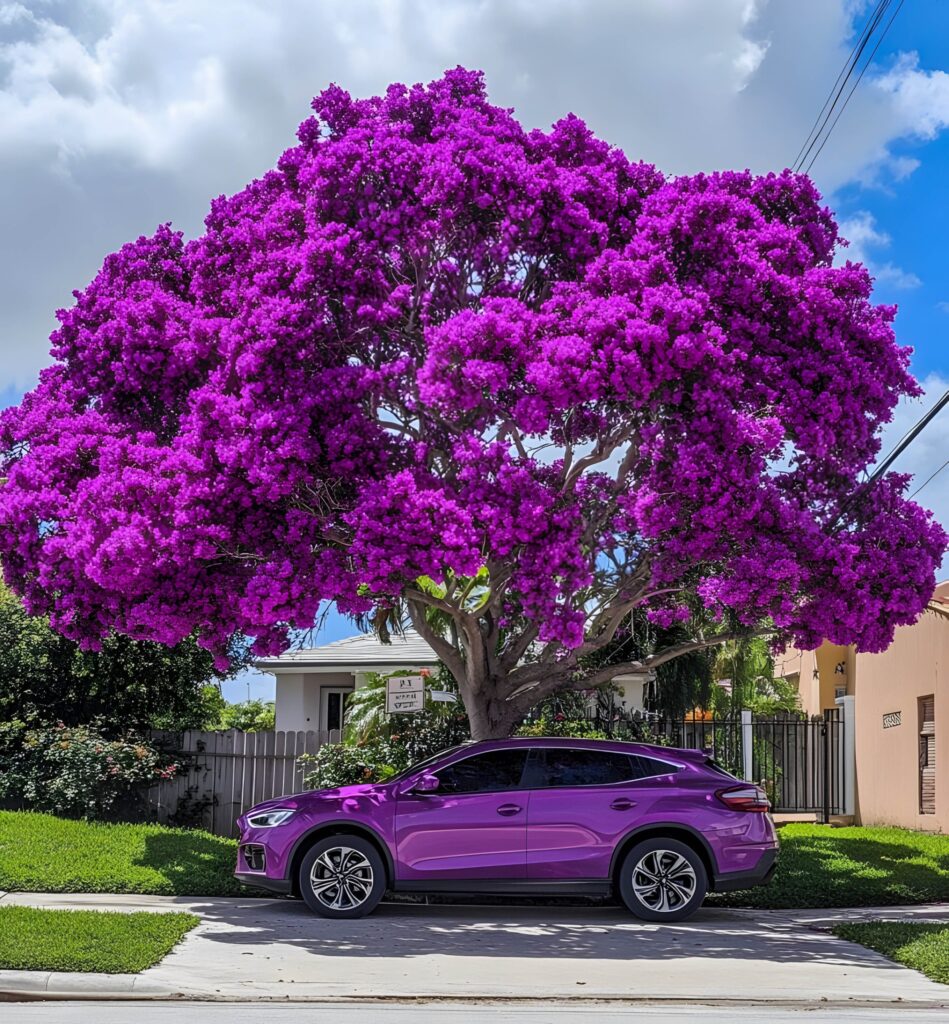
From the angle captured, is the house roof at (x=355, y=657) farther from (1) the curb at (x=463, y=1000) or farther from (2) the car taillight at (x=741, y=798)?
(1) the curb at (x=463, y=1000)

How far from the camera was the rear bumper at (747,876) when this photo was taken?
13.1 meters

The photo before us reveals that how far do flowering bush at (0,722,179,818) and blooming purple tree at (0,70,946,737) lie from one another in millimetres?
4183

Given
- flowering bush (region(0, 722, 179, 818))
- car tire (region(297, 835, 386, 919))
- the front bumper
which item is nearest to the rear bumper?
car tire (region(297, 835, 386, 919))

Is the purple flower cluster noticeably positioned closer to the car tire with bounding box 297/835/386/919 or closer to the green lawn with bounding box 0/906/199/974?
the car tire with bounding box 297/835/386/919

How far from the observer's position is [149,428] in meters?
15.0

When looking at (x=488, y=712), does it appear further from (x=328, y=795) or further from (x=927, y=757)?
(x=927, y=757)

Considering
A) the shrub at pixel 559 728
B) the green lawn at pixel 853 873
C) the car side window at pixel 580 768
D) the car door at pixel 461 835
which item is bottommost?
the green lawn at pixel 853 873

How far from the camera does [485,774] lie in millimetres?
13359

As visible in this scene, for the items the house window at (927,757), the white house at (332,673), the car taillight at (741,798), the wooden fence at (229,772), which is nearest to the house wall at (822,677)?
the white house at (332,673)

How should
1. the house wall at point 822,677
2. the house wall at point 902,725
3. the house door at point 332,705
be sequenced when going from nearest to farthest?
the house wall at point 902,725 → the house door at point 332,705 → the house wall at point 822,677

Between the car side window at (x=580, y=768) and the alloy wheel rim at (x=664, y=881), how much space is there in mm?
788

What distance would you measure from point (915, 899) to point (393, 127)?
1010 centimetres

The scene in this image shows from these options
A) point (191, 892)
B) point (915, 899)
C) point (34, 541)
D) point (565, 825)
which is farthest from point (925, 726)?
point (34, 541)

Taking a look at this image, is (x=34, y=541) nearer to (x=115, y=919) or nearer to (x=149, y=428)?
(x=149, y=428)
